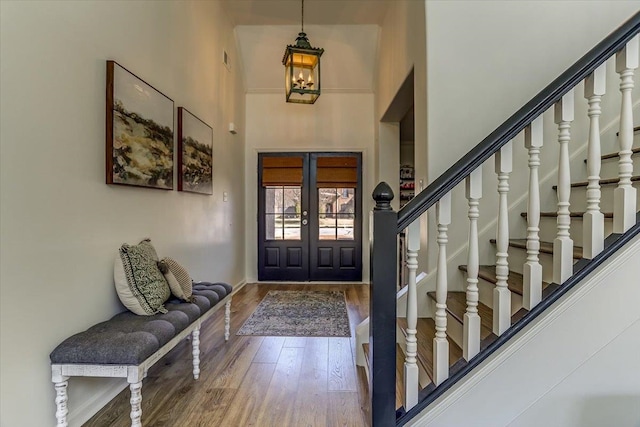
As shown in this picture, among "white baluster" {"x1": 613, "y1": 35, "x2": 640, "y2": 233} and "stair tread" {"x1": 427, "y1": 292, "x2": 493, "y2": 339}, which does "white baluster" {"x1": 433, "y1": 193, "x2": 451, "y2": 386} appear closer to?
"stair tread" {"x1": 427, "y1": 292, "x2": 493, "y2": 339}

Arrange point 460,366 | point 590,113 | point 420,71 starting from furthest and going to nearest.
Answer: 1. point 420,71
2. point 460,366
3. point 590,113

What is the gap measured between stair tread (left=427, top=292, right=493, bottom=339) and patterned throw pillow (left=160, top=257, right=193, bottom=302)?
1698 mm

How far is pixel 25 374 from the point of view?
1.64 metres

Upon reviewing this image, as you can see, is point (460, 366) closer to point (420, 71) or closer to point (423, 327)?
point (423, 327)

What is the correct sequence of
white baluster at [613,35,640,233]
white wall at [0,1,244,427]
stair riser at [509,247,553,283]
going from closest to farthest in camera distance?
white baluster at [613,35,640,233] → white wall at [0,1,244,427] → stair riser at [509,247,553,283]

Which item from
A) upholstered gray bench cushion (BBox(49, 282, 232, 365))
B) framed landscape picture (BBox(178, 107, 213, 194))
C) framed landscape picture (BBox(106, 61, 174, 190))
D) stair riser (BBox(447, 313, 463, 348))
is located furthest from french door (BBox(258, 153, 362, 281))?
stair riser (BBox(447, 313, 463, 348))

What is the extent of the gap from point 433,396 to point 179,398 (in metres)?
1.59

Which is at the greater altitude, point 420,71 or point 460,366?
point 420,71

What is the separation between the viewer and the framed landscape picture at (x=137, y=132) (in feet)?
7.32

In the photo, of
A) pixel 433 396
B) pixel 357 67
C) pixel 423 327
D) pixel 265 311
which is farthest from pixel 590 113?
pixel 357 67

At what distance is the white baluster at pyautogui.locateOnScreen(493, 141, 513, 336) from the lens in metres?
1.44

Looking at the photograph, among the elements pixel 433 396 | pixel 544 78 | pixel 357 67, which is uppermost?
pixel 357 67

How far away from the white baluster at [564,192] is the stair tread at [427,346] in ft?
2.10

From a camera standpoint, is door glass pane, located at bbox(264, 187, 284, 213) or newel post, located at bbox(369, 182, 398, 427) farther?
door glass pane, located at bbox(264, 187, 284, 213)
